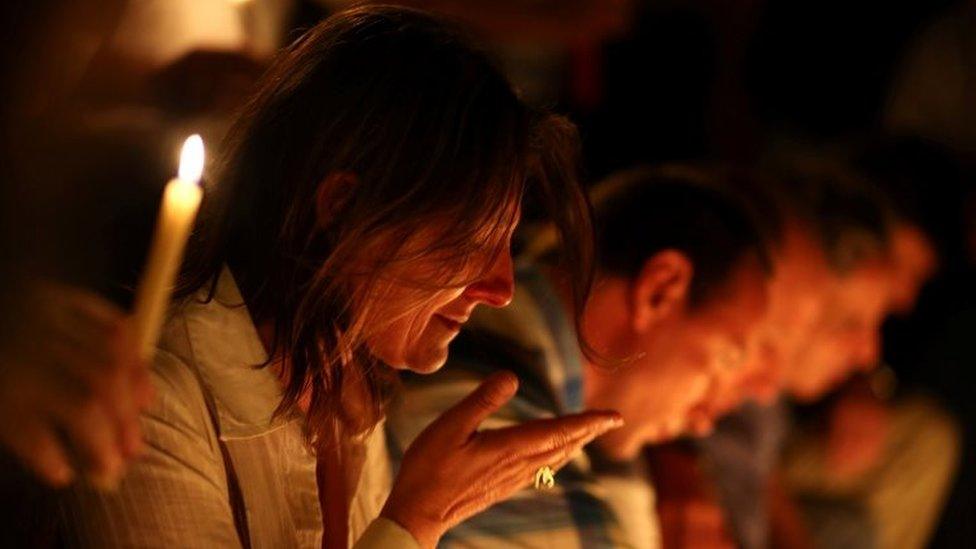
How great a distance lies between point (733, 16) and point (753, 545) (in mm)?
1751

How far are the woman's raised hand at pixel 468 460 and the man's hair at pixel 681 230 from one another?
0.72m

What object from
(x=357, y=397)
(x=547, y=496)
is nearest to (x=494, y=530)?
(x=547, y=496)

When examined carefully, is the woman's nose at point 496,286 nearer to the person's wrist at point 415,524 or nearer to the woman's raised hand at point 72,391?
the person's wrist at point 415,524

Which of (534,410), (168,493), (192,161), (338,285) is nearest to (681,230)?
(534,410)

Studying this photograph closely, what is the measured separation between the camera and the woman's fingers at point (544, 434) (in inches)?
49.9

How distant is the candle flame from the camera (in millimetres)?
903

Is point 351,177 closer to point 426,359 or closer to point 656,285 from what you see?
point 426,359

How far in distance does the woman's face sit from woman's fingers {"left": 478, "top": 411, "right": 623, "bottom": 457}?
101 millimetres

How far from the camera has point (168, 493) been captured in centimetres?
116

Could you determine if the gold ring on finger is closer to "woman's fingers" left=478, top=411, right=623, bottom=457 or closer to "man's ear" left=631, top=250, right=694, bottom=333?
"woman's fingers" left=478, top=411, right=623, bottom=457

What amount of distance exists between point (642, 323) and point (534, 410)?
12.3 inches

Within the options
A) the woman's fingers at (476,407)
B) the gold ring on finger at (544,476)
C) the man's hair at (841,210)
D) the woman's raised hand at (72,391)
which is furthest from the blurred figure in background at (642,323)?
the woman's raised hand at (72,391)

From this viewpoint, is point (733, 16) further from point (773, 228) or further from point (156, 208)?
point (156, 208)

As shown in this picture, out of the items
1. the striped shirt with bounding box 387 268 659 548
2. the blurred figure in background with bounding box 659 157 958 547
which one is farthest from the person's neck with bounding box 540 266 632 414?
the blurred figure in background with bounding box 659 157 958 547
